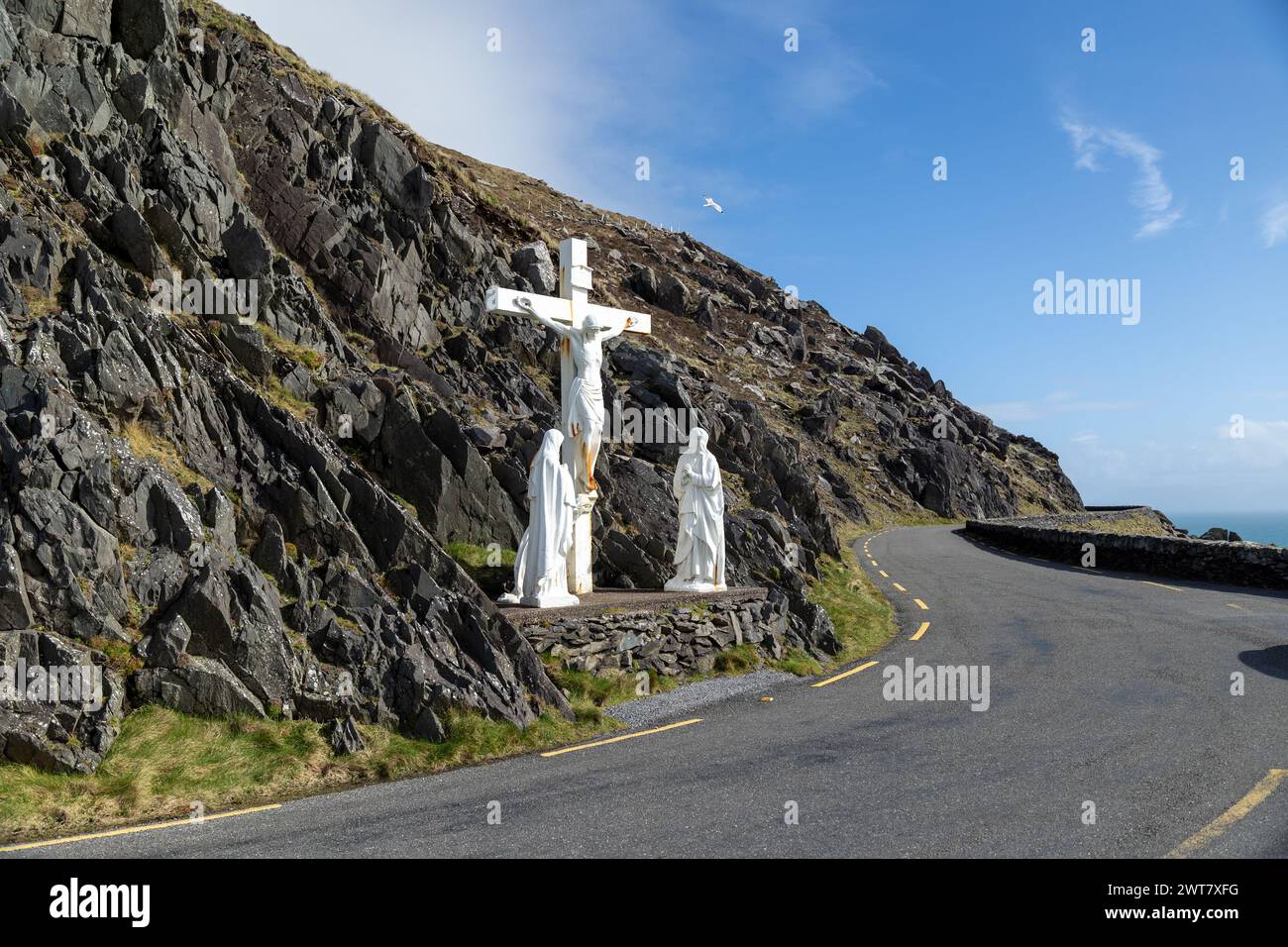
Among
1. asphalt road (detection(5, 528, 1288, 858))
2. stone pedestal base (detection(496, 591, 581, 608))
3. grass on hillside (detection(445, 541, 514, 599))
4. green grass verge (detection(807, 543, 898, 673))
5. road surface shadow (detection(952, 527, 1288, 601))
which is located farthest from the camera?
road surface shadow (detection(952, 527, 1288, 601))

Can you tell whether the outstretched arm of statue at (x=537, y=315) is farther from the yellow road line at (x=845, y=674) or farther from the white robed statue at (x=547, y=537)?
the yellow road line at (x=845, y=674)

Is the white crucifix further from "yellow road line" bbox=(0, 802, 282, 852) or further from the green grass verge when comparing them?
"yellow road line" bbox=(0, 802, 282, 852)

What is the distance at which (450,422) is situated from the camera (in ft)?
57.2

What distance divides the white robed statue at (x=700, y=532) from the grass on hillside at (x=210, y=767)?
5.74 meters

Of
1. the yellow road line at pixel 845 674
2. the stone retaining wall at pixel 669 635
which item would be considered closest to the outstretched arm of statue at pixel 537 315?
the stone retaining wall at pixel 669 635

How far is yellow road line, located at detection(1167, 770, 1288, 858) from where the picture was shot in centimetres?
610

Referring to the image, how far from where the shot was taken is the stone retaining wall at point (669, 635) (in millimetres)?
12094

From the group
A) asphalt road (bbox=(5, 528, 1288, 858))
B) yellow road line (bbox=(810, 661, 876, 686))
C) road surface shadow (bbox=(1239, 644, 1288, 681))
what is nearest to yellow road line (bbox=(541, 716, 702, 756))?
asphalt road (bbox=(5, 528, 1288, 858))

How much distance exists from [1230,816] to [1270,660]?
8437mm

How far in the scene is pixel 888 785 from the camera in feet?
25.8

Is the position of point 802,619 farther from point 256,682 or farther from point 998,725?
point 256,682

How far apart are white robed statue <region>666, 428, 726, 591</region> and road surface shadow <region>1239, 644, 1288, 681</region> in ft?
26.8
